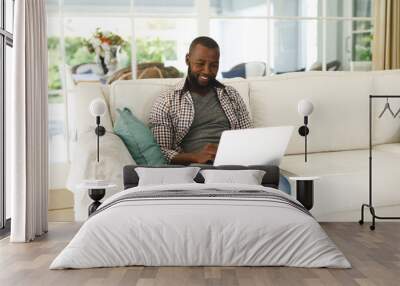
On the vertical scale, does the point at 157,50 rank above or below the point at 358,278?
above

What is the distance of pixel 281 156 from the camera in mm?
5492

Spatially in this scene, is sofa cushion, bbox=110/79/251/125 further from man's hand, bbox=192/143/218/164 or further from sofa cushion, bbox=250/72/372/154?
sofa cushion, bbox=250/72/372/154

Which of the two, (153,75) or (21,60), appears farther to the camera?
(153,75)

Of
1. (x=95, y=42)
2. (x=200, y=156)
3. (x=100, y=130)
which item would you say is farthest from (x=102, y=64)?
(x=200, y=156)

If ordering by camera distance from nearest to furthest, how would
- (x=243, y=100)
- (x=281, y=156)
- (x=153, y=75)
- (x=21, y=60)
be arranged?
(x=21, y=60) → (x=281, y=156) → (x=243, y=100) → (x=153, y=75)

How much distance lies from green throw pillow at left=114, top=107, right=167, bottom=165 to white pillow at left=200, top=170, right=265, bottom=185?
0.60m

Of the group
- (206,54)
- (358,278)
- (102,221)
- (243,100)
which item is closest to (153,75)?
(206,54)

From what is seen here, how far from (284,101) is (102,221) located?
2560mm

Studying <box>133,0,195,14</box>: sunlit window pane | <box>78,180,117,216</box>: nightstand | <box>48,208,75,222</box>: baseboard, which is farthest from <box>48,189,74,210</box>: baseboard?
<box>133,0,195,14</box>: sunlit window pane

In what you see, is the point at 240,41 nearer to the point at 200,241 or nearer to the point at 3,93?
the point at 3,93

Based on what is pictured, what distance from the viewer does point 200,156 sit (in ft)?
19.0

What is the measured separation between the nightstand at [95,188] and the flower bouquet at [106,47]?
1697 mm

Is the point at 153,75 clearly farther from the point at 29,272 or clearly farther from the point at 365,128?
the point at 29,272

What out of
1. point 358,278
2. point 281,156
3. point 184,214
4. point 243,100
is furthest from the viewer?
point 243,100
